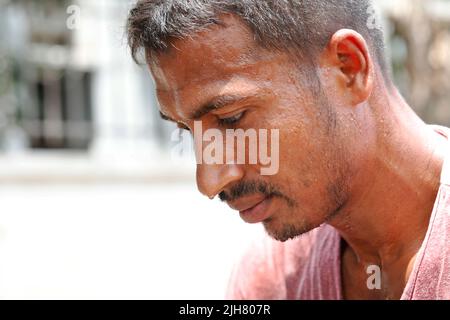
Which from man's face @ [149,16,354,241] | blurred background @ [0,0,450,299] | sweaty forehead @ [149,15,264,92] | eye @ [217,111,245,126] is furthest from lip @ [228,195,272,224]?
blurred background @ [0,0,450,299]

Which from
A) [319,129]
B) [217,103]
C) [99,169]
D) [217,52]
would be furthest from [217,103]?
[99,169]

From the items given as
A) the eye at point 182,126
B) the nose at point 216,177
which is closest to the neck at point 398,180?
the nose at point 216,177

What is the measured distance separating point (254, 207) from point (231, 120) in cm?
19

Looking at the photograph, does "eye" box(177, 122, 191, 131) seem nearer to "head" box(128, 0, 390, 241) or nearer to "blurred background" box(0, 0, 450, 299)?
"head" box(128, 0, 390, 241)

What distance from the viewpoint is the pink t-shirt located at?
5.35 feet

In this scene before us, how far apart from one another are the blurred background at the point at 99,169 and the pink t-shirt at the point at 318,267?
3028 millimetres

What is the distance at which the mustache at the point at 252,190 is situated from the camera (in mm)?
1655

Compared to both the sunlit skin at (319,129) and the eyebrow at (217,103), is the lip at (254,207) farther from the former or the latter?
the eyebrow at (217,103)

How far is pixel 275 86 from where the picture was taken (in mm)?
1625

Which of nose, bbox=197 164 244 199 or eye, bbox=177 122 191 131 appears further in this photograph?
eye, bbox=177 122 191 131

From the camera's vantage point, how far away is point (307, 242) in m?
2.02

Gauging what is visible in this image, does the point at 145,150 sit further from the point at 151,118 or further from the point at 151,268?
the point at 151,268

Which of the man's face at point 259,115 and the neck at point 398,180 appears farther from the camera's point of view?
the neck at point 398,180

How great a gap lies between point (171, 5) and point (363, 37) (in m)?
0.43
